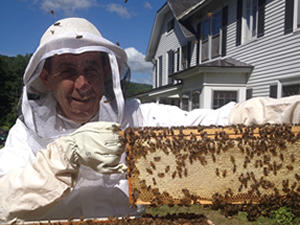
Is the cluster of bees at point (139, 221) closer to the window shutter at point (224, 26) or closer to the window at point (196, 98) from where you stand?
the window at point (196, 98)

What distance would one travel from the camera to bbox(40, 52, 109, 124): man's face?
2.13 meters

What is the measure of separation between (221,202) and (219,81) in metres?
9.73

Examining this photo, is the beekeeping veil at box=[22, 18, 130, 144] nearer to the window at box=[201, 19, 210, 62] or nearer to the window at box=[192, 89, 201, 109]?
the window at box=[192, 89, 201, 109]

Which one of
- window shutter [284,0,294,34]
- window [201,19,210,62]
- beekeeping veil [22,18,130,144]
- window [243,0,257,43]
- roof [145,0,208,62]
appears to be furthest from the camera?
roof [145,0,208,62]

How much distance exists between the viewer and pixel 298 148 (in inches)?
65.1

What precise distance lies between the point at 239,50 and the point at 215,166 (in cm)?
1001

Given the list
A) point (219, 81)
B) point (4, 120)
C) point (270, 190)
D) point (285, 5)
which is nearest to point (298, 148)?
point (270, 190)

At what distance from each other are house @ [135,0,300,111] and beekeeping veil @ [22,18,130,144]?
763 centimetres

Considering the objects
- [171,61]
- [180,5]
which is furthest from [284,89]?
[171,61]

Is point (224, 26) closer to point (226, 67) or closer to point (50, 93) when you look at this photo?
point (226, 67)

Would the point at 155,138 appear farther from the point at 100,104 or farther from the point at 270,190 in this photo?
the point at 270,190

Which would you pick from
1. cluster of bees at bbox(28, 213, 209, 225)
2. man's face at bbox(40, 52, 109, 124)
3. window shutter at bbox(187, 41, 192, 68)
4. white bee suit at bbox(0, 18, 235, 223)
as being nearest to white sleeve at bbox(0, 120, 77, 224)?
white bee suit at bbox(0, 18, 235, 223)

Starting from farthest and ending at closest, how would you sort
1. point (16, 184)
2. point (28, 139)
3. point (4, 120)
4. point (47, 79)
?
1. point (4, 120)
2. point (47, 79)
3. point (28, 139)
4. point (16, 184)

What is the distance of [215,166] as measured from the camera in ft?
5.47
